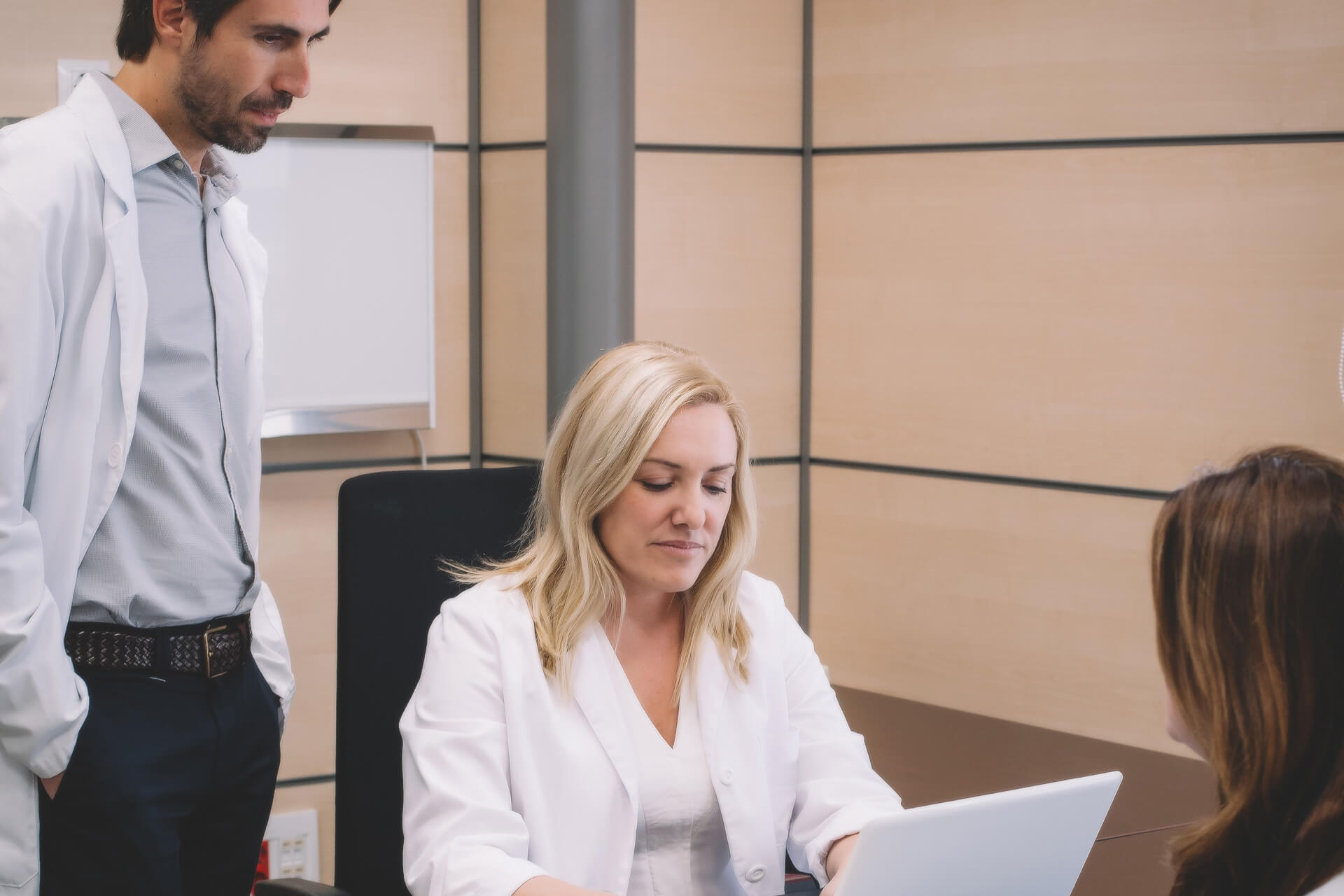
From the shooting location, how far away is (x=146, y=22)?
70.6 inches

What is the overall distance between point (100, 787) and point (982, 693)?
1.89m

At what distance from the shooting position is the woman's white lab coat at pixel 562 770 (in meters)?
1.55

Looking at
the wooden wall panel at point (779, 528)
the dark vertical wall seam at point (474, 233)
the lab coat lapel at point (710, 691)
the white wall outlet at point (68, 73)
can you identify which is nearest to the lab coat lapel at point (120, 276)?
the lab coat lapel at point (710, 691)

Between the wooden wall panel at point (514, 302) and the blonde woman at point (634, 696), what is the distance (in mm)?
1217

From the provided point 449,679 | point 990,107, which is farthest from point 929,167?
point 449,679

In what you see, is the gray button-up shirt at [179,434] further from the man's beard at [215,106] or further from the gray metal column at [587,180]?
the gray metal column at [587,180]

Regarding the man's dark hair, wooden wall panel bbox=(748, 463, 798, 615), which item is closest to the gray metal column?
wooden wall panel bbox=(748, 463, 798, 615)

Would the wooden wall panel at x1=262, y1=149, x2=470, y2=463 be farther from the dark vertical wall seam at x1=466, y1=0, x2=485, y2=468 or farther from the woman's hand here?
the woman's hand

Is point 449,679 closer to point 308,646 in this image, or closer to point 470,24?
point 308,646

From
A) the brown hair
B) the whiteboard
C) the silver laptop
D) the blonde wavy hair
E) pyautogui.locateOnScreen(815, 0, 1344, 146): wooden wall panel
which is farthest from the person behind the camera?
the whiteboard

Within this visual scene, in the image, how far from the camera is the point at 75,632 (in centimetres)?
171

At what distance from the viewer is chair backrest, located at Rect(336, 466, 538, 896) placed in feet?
5.69

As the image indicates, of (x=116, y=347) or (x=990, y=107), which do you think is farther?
(x=990, y=107)

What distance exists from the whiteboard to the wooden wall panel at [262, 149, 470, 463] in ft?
0.17
